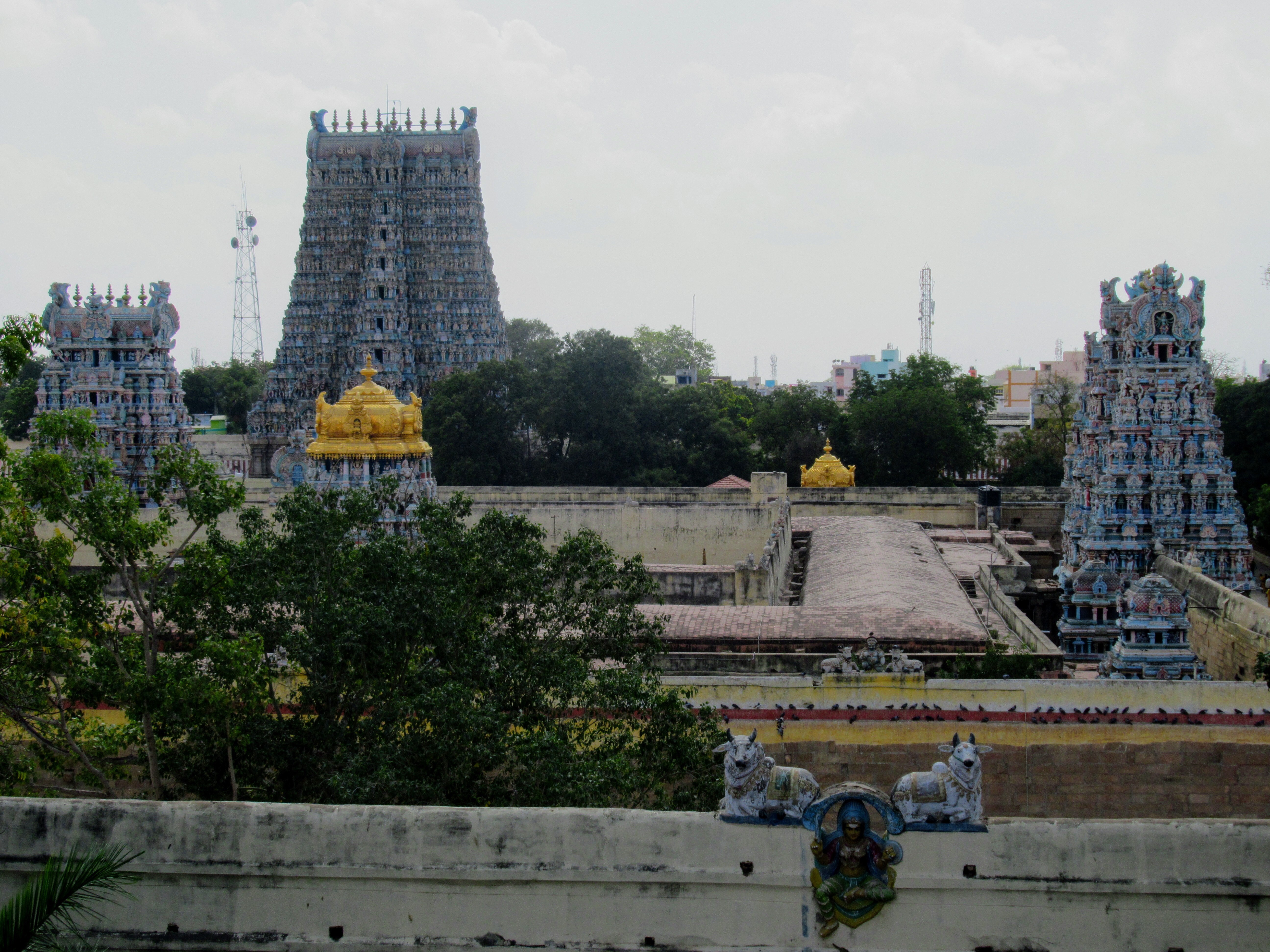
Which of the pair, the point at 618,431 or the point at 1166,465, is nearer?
the point at 1166,465

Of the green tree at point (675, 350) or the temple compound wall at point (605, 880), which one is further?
the green tree at point (675, 350)

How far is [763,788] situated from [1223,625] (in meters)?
18.3

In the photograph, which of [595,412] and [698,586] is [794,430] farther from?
[698,586]

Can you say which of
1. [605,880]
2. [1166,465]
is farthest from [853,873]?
[1166,465]

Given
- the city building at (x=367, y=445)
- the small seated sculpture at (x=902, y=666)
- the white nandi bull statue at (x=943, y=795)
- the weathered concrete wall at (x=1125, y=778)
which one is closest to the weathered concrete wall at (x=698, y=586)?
the city building at (x=367, y=445)

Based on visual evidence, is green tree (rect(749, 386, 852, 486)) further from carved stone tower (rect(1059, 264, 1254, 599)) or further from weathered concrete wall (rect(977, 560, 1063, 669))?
carved stone tower (rect(1059, 264, 1254, 599))

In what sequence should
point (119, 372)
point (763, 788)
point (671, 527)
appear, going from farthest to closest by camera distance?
point (119, 372) < point (671, 527) < point (763, 788)

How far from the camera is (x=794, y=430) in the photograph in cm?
5953

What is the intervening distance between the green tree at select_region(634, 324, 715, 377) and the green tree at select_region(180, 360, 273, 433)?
121 feet

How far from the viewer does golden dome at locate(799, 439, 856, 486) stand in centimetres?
4509

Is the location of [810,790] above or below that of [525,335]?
below

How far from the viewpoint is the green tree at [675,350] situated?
116 m

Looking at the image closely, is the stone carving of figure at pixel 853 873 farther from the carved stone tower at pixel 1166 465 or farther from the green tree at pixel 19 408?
the green tree at pixel 19 408

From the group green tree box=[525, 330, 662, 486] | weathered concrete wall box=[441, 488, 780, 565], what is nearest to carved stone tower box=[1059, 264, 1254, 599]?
weathered concrete wall box=[441, 488, 780, 565]
